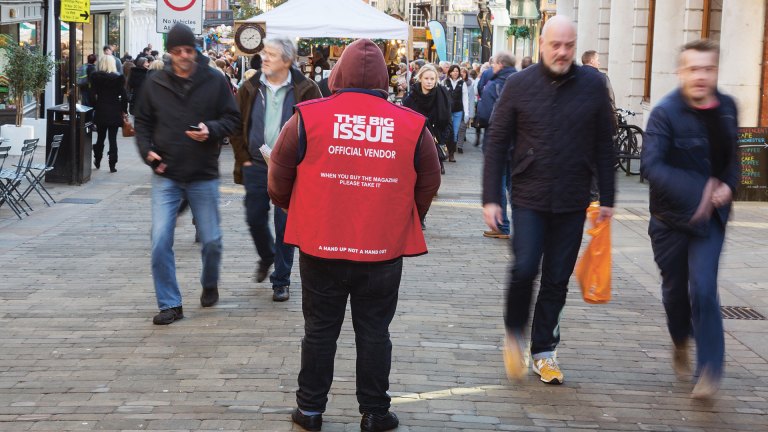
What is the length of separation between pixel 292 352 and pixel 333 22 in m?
16.8

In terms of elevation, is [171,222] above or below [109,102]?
below

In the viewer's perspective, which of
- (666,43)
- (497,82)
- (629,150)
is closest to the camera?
(497,82)

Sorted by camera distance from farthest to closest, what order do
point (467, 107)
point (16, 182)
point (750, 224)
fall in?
point (467, 107), point (750, 224), point (16, 182)

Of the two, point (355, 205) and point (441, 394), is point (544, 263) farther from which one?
point (355, 205)

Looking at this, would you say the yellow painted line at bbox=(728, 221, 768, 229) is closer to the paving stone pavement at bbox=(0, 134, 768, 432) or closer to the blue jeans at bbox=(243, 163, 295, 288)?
the paving stone pavement at bbox=(0, 134, 768, 432)

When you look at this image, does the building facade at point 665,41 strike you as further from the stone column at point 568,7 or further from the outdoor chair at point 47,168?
the outdoor chair at point 47,168

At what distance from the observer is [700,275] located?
236 inches

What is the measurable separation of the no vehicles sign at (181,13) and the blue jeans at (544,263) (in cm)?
1208

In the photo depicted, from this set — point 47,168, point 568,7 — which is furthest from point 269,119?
point 568,7

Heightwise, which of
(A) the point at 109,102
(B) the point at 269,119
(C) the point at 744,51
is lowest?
(A) the point at 109,102

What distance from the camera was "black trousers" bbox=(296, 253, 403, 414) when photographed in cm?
538

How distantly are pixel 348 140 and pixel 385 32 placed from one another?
18395 mm

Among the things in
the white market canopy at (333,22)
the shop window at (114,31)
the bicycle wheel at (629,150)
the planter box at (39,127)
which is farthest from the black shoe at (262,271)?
the shop window at (114,31)

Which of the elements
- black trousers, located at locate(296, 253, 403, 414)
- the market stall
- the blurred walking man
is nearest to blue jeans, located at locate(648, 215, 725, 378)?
the blurred walking man
